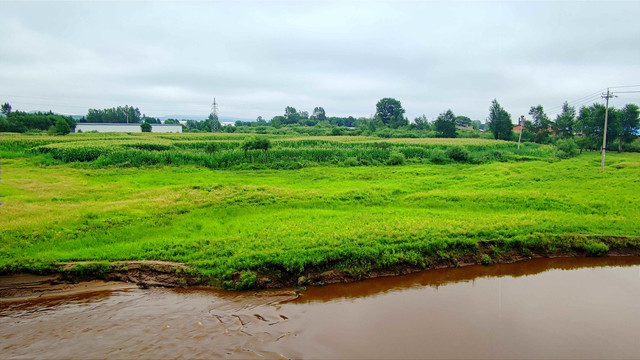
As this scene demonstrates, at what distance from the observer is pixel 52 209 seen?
1239 cm

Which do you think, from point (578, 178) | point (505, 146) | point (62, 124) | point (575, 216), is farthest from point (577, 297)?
point (62, 124)

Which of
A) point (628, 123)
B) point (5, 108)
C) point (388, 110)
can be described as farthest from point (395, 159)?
point (5, 108)

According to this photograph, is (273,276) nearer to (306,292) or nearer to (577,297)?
(306,292)

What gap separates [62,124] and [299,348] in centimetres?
4790

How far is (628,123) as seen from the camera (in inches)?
1711

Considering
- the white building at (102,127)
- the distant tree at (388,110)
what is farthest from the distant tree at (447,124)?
the white building at (102,127)

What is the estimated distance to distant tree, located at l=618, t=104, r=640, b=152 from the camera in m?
42.8

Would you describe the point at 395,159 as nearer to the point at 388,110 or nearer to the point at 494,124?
the point at 494,124

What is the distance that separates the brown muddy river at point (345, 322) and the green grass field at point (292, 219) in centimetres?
95

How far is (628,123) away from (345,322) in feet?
171

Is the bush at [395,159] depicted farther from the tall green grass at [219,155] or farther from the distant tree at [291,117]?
the distant tree at [291,117]

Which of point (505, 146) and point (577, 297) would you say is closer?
point (577, 297)

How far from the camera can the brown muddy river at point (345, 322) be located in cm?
660

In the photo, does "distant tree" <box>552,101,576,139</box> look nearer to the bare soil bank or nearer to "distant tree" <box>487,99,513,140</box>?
"distant tree" <box>487,99,513,140</box>
